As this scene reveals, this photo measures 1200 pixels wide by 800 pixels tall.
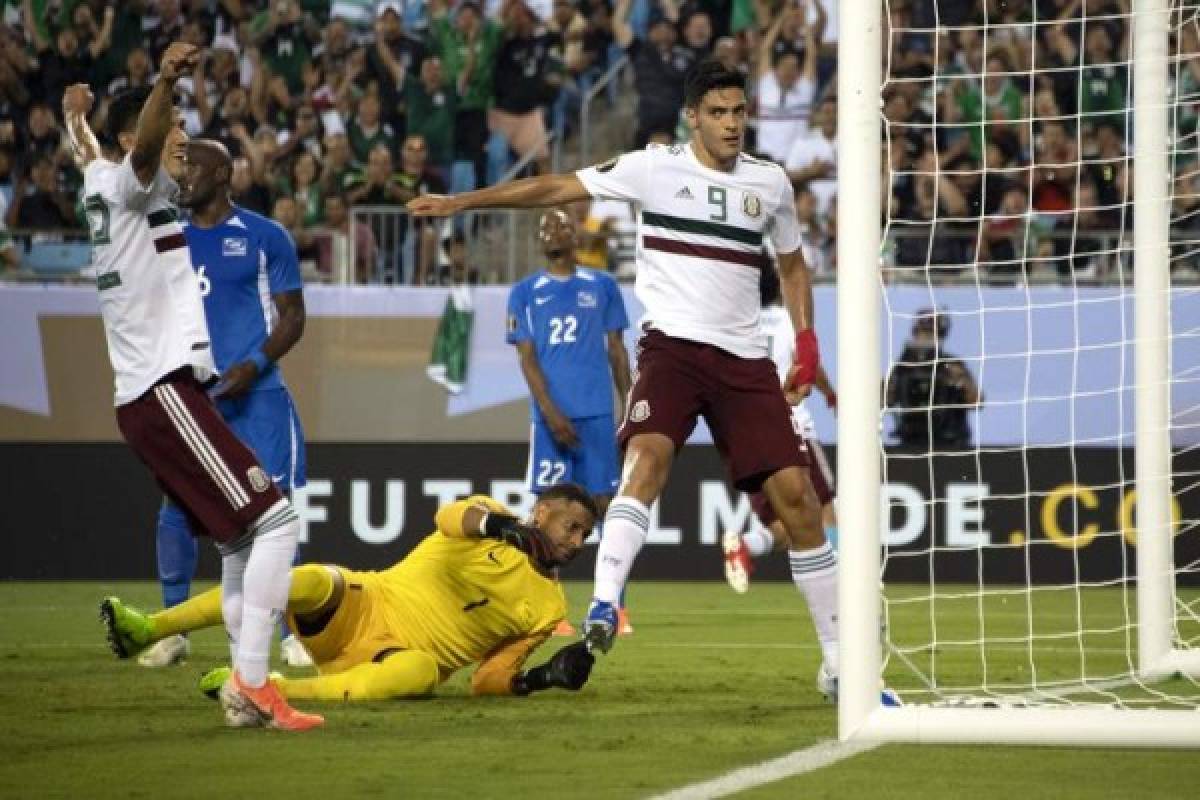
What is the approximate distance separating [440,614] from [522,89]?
10673 mm

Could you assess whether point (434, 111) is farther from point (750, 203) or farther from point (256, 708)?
point (256, 708)

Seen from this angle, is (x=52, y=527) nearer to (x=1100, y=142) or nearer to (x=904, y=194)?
(x=904, y=194)

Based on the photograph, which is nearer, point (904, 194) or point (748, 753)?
point (748, 753)

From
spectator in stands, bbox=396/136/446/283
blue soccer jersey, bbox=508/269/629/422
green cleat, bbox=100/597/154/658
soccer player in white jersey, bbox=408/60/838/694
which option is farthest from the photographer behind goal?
green cleat, bbox=100/597/154/658

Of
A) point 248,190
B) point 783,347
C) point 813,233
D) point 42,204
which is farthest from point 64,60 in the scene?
point 783,347

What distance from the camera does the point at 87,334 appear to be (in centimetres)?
1596

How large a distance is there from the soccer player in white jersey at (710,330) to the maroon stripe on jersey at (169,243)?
1155mm

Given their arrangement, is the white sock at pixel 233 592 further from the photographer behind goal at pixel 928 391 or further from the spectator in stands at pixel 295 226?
the spectator in stands at pixel 295 226

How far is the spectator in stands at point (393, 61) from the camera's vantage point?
1802 cm

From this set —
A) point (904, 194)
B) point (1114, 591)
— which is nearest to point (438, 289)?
point (904, 194)

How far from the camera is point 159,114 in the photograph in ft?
21.1

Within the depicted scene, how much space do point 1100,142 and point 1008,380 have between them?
2.62m

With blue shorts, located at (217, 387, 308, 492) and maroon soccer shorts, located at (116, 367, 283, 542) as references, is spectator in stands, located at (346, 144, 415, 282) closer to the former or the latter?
blue shorts, located at (217, 387, 308, 492)

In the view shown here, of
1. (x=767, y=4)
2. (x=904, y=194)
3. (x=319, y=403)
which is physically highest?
(x=767, y=4)
